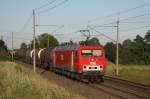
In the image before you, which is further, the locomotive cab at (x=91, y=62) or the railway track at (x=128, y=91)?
the locomotive cab at (x=91, y=62)

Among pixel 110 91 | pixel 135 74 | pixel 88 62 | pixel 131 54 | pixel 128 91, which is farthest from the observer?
pixel 131 54

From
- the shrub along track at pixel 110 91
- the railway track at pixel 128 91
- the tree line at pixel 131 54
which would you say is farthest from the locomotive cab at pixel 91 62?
the tree line at pixel 131 54

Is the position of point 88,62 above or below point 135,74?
above

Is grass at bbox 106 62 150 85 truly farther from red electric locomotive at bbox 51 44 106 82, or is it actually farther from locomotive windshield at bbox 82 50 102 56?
locomotive windshield at bbox 82 50 102 56

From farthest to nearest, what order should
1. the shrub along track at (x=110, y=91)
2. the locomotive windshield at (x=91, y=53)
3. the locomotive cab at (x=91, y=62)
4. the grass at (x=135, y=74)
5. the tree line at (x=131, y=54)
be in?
the tree line at (x=131, y=54) → the grass at (x=135, y=74) → the locomotive windshield at (x=91, y=53) → the locomotive cab at (x=91, y=62) → the shrub along track at (x=110, y=91)

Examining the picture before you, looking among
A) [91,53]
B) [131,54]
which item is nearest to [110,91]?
[91,53]

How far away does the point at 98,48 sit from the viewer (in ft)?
97.9

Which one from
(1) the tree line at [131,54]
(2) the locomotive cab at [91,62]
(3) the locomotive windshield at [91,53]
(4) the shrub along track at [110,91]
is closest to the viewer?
(4) the shrub along track at [110,91]

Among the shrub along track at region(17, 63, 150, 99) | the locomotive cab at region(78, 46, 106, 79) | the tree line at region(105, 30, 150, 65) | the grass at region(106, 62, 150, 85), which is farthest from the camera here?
the tree line at region(105, 30, 150, 65)

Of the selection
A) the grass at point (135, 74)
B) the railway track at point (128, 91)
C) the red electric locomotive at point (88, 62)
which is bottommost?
the railway track at point (128, 91)

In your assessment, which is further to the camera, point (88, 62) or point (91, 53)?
point (91, 53)

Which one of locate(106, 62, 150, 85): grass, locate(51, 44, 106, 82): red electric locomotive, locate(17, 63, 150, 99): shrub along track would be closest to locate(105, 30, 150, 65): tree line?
locate(106, 62, 150, 85): grass

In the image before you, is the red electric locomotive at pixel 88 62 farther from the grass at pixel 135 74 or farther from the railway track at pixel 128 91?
the grass at pixel 135 74

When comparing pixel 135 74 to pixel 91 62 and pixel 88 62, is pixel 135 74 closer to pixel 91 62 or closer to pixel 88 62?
pixel 91 62
